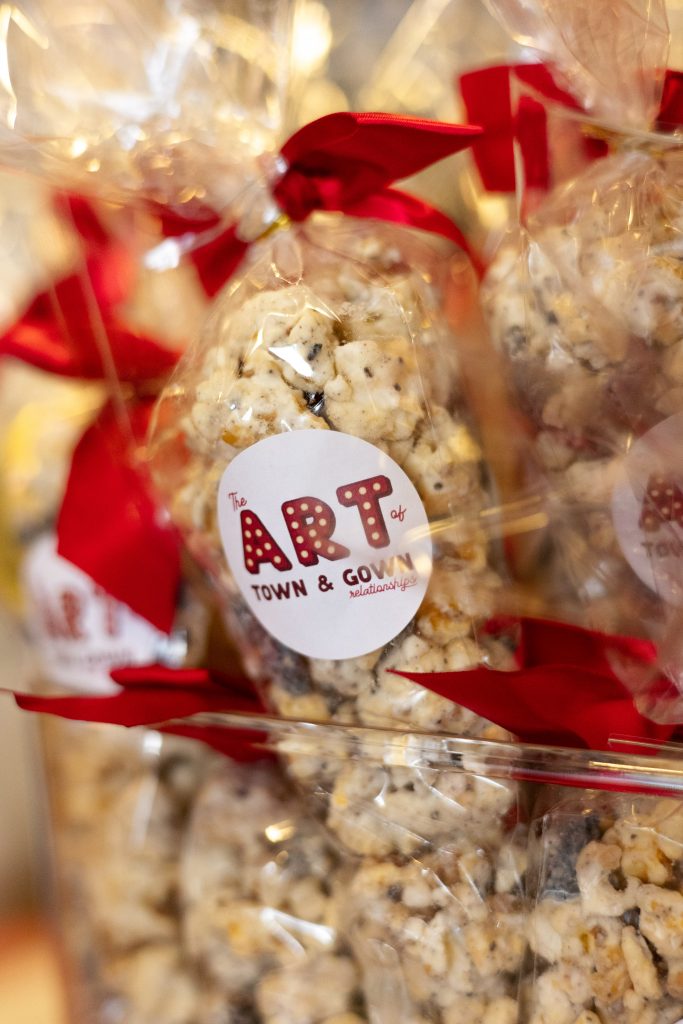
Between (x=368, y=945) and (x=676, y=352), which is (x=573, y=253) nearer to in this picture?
(x=676, y=352)

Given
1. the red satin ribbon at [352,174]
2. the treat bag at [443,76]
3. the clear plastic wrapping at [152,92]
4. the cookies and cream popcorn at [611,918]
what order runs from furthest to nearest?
the treat bag at [443,76] → the clear plastic wrapping at [152,92] → the red satin ribbon at [352,174] → the cookies and cream popcorn at [611,918]

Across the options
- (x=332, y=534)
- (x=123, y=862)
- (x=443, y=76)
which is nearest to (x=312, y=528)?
(x=332, y=534)

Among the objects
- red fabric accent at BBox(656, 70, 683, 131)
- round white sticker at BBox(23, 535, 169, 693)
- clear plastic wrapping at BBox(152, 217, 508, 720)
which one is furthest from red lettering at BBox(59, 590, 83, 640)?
red fabric accent at BBox(656, 70, 683, 131)

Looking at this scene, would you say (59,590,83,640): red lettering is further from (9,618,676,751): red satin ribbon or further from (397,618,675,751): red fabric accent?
(397,618,675,751): red fabric accent

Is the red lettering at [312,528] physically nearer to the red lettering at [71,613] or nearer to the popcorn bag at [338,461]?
the popcorn bag at [338,461]

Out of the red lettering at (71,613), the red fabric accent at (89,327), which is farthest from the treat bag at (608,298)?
the red lettering at (71,613)
